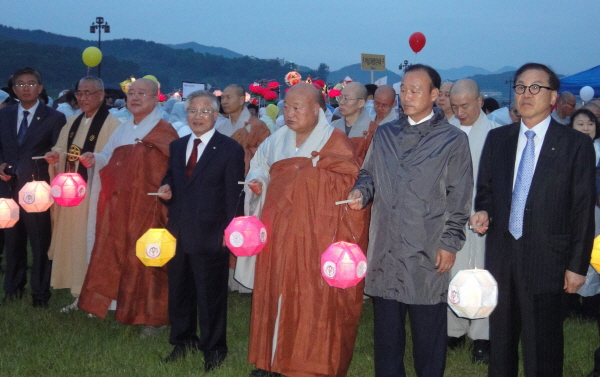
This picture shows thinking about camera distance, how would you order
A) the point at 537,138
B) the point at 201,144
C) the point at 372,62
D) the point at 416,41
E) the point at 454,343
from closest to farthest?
1. the point at 537,138
2. the point at 201,144
3. the point at 454,343
4. the point at 372,62
5. the point at 416,41

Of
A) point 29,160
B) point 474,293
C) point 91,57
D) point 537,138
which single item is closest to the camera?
point 474,293

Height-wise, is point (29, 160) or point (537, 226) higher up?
point (29, 160)

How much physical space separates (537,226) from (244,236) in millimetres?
1547

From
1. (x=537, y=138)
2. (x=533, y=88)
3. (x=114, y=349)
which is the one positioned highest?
(x=533, y=88)

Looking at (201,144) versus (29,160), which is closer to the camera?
(201,144)

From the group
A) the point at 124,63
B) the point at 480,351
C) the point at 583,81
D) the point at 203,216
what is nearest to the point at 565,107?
the point at 480,351

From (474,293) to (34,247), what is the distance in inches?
178

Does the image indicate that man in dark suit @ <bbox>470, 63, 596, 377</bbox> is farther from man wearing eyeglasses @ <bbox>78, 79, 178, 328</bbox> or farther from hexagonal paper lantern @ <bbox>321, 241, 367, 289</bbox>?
man wearing eyeglasses @ <bbox>78, 79, 178, 328</bbox>

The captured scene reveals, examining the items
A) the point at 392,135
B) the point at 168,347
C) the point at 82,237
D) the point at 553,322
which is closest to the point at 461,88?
the point at 392,135

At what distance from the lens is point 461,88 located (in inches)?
189

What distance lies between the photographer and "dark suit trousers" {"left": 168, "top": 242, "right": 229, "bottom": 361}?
14.1 ft

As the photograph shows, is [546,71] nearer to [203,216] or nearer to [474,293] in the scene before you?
[474,293]

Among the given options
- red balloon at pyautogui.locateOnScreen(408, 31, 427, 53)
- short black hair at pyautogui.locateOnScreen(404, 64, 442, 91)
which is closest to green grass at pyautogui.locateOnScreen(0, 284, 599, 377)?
short black hair at pyautogui.locateOnScreen(404, 64, 442, 91)

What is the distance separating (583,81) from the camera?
13625 mm
